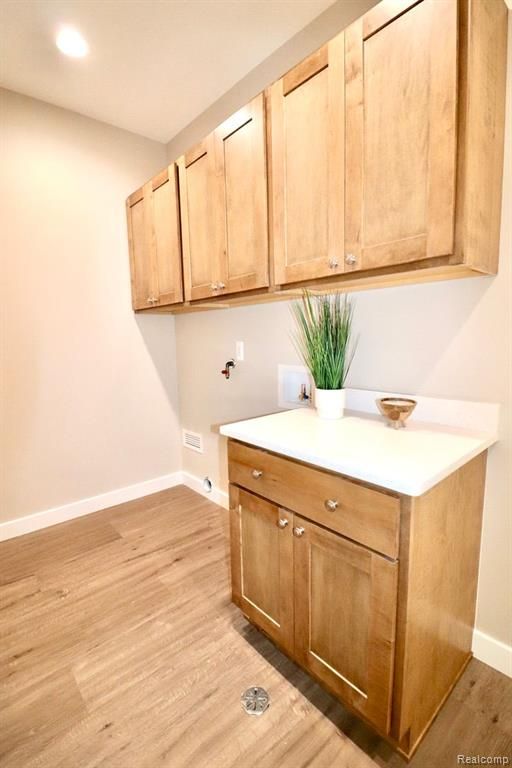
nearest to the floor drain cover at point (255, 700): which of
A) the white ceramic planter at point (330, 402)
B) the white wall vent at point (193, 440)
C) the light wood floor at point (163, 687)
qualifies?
the light wood floor at point (163, 687)

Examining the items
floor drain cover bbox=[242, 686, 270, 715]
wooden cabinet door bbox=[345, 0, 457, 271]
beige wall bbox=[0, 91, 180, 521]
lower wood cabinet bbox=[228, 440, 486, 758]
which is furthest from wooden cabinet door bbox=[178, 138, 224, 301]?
floor drain cover bbox=[242, 686, 270, 715]

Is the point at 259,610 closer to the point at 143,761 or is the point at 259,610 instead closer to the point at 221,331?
the point at 143,761

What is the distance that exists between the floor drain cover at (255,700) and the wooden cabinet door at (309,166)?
4.86 feet

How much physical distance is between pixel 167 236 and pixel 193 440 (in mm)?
1525

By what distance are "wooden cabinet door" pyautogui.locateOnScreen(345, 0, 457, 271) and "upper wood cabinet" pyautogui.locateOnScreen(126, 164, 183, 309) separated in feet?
3.92

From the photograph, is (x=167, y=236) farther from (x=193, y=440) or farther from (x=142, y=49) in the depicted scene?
(x=193, y=440)

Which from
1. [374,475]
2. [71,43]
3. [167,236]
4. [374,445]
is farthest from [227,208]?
[374,475]

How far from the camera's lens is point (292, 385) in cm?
197

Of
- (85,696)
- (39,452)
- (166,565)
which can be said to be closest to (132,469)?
(39,452)

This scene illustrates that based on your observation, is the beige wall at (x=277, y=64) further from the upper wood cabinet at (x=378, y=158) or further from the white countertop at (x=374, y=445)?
the white countertop at (x=374, y=445)

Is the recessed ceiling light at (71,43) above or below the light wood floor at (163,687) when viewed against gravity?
above

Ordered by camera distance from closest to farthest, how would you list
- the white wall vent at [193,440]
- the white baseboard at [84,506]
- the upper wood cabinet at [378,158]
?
the upper wood cabinet at [378,158]
the white baseboard at [84,506]
the white wall vent at [193,440]

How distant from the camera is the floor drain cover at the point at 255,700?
1217mm

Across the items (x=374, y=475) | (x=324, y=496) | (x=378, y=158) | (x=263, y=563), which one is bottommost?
(x=263, y=563)
